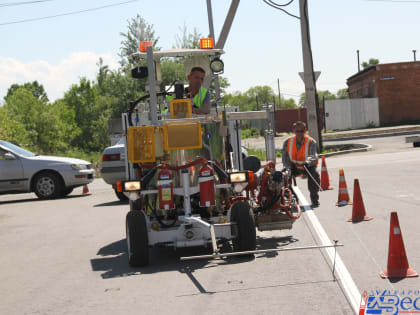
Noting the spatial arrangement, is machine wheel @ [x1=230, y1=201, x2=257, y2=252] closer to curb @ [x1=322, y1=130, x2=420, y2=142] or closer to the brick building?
curb @ [x1=322, y1=130, x2=420, y2=142]

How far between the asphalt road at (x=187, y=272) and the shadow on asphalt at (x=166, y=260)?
0.01m

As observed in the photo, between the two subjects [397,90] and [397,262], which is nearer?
[397,262]

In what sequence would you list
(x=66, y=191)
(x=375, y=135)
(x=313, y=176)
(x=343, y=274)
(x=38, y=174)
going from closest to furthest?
(x=343, y=274)
(x=313, y=176)
(x=38, y=174)
(x=66, y=191)
(x=375, y=135)

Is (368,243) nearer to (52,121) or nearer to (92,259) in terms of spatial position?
(92,259)

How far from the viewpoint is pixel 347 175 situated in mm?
18578

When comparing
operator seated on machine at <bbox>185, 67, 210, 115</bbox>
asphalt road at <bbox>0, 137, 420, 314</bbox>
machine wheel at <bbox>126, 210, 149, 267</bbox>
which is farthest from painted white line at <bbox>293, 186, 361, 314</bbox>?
operator seated on machine at <bbox>185, 67, 210, 115</bbox>

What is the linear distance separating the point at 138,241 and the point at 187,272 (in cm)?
78

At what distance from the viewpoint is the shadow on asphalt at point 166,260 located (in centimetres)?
802

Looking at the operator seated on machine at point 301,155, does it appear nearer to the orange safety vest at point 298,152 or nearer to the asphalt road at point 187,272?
the orange safety vest at point 298,152

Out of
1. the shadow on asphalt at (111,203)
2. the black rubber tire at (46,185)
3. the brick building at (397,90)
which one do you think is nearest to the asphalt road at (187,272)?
the shadow on asphalt at (111,203)

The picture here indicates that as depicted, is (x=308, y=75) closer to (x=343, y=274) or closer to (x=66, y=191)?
(x=66, y=191)

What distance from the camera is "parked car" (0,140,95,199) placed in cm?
1861

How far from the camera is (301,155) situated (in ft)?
41.8

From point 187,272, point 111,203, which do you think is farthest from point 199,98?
point 111,203
